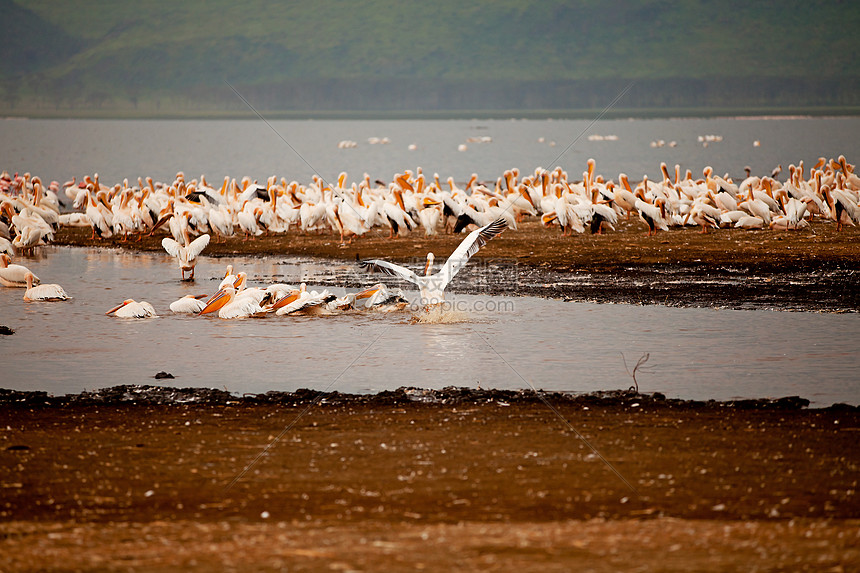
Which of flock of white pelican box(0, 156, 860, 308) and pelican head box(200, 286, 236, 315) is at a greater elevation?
flock of white pelican box(0, 156, 860, 308)

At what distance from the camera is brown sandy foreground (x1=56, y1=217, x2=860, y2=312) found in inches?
476

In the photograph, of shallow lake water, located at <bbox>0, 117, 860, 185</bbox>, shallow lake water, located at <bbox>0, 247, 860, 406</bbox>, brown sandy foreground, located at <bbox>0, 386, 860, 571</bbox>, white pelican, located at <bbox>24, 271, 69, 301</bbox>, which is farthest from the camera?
shallow lake water, located at <bbox>0, 117, 860, 185</bbox>

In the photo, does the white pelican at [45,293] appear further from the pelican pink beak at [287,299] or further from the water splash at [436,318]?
the water splash at [436,318]

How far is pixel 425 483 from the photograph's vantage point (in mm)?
5895

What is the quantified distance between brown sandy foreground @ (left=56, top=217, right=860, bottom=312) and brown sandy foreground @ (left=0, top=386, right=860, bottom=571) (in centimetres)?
460

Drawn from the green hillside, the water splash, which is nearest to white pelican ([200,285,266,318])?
the water splash

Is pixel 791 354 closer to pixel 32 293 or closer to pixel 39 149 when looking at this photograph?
pixel 32 293

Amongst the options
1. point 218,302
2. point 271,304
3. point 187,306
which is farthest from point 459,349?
point 187,306

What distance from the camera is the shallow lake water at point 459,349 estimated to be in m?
8.46

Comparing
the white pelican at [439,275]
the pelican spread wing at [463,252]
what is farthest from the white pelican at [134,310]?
the pelican spread wing at [463,252]

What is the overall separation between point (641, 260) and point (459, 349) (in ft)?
18.1

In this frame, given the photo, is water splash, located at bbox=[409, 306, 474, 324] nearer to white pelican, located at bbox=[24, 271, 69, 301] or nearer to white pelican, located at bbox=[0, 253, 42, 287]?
white pelican, located at bbox=[24, 271, 69, 301]

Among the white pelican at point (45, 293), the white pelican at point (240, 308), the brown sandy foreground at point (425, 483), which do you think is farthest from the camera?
the white pelican at point (45, 293)

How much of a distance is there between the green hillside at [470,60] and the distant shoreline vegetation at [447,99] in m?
0.31
